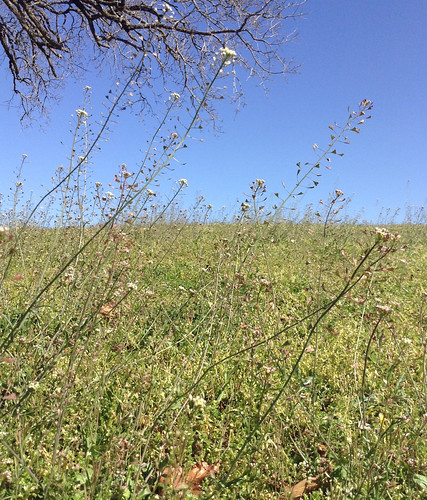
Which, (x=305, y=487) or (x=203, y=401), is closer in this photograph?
(x=203, y=401)

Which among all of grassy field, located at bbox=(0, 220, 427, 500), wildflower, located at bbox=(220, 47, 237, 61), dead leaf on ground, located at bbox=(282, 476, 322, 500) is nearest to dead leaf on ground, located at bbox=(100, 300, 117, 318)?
grassy field, located at bbox=(0, 220, 427, 500)

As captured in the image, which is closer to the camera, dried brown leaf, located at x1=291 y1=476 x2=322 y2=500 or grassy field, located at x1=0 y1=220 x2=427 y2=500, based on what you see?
grassy field, located at x1=0 y1=220 x2=427 y2=500

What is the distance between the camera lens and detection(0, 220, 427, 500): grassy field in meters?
1.34

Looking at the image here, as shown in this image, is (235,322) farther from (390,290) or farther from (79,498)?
(390,290)

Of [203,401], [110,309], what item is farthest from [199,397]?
[110,309]

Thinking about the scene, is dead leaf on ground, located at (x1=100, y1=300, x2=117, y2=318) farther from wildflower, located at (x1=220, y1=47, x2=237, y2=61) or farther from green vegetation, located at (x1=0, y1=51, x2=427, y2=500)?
wildflower, located at (x1=220, y1=47, x2=237, y2=61)

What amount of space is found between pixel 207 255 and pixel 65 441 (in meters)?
4.12

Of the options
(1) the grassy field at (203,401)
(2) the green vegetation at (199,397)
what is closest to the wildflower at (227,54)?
(2) the green vegetation at (199,397)

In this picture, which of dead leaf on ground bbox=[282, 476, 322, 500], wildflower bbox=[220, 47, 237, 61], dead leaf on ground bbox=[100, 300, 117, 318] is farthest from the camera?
dead leaf on ground bbox=[100, 300, 117, 318]

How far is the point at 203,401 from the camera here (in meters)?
1.08

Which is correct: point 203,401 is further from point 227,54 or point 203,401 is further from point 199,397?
point 227,54

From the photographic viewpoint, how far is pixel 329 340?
318cm

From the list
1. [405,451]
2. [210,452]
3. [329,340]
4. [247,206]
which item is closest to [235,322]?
[329,340]

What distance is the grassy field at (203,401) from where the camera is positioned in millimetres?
1344
